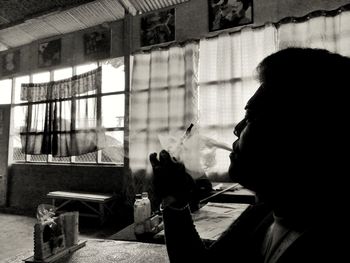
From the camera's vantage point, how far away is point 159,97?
4461mm

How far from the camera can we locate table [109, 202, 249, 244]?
1.42 m

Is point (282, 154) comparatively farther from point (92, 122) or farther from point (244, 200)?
point (92, 122)

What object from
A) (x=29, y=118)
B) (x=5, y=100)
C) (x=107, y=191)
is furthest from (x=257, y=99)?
(x=5, y=100)

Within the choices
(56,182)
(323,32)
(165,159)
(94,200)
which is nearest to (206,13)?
(323,32)

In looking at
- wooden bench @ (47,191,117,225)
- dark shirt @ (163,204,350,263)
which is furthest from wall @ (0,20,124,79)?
dark shirt @ (163,204,350,263)

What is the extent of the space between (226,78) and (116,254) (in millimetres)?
3236

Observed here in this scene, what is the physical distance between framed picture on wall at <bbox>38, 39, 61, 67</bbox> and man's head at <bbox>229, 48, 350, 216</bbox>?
5893 millimetres

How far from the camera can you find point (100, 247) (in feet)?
4.52

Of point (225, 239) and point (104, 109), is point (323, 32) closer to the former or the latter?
point (225, 239)

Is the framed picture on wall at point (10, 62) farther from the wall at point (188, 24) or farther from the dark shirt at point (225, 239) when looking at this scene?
the dark shirt at point (225, 239)

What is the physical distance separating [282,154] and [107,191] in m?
4.75

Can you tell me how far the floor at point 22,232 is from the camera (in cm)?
377

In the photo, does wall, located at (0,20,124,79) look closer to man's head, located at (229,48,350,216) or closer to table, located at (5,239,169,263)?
table, located at (5,239,169,263)

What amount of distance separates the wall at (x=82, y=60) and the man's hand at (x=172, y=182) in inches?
140
